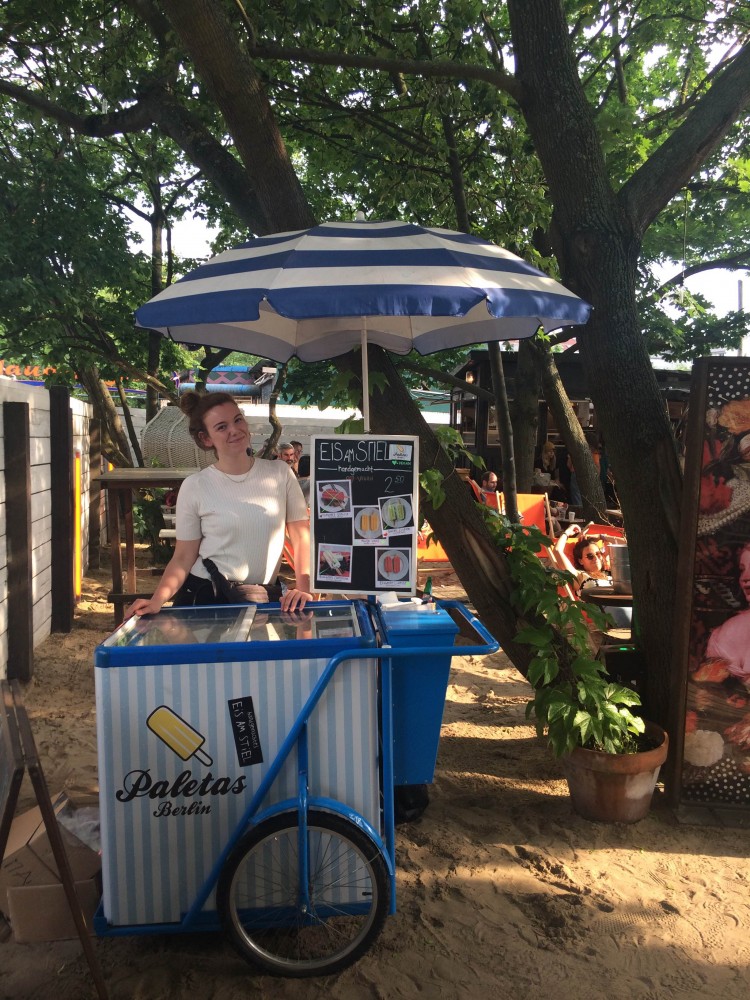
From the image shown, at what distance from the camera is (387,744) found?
2666 millimetres

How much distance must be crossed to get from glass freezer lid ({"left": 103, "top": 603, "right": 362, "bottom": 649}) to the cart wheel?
1.92 feet

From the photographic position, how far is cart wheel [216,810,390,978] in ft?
8.30

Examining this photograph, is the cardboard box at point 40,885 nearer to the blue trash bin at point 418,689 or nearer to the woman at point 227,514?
the woman at point 227,514

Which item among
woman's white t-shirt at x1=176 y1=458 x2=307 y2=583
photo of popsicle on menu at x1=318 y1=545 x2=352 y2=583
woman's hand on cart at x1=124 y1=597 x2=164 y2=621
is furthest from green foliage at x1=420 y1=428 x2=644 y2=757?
woman's hand on cart at x1=124 y1=597 x2=164 y2=621

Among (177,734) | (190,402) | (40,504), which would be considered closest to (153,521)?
(40,504)

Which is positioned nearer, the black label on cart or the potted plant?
the black label on cart

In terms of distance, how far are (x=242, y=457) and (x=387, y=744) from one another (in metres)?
1.35

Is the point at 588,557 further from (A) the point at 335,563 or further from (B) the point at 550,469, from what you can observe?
(B) the point at 550,469

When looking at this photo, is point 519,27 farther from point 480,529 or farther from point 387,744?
point 387,744

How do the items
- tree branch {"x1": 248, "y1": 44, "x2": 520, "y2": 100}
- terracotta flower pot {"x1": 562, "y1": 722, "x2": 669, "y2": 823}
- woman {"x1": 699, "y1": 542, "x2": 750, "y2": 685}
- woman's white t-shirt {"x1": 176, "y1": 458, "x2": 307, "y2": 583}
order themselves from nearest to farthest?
woman's white t-shirt {"x1": 176, "y1": 458, "x2": 307, "y2": 583} → terracotta flower pot {"x1": 562, "y1": 722, "x2": 669, "y2": 823} → woman {"x1": 699, "y1": 542, "x2": 750, "y2": 685} → tree branch {"x1": 248, "y1": 44, "x2": 520, "y2": 100}

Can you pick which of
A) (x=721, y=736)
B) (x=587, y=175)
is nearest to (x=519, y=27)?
(x=587, y=175)

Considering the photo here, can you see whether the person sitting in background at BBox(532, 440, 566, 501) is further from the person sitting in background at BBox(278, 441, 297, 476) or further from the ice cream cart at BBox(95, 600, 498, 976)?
the ice cream cart at BBox(95, 600, 498, 976)

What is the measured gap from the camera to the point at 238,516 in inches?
129

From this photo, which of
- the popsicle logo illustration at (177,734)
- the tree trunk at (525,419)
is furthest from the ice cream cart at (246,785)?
the tree trunk at (525,419)
